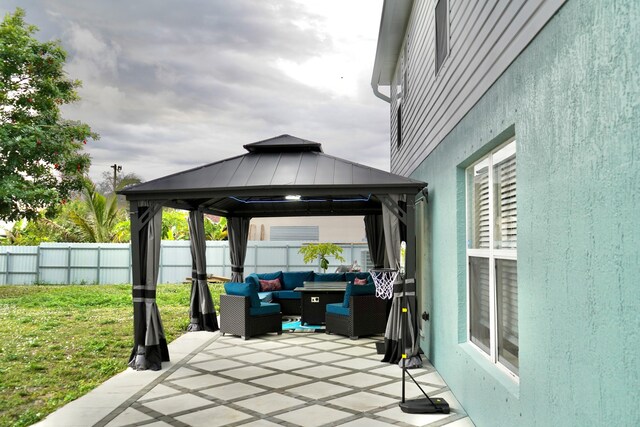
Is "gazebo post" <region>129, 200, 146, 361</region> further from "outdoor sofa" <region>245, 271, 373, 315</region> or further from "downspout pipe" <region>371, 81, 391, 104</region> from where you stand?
"downspout pipe" <region>371, 81, 391, 104</region>

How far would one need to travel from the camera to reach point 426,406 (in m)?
5.01

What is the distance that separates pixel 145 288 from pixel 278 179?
7.59ft

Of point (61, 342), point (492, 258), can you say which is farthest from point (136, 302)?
point (492, 258)

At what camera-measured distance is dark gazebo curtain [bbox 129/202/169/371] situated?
23.2 ft

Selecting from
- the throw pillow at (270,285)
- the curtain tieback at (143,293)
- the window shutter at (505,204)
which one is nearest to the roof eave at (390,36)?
the throw pillow at (270,285)

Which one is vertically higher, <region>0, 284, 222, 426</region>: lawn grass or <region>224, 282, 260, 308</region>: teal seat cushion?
<region>224, 282, 260, 308</region>: teal seat cushion

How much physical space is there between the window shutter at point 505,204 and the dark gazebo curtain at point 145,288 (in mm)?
4732

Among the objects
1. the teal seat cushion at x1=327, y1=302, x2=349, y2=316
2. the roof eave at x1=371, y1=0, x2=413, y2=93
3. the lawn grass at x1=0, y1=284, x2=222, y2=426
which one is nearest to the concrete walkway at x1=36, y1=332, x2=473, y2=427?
the lawn grass at x1=0, y1=284, x2=222, y2=426

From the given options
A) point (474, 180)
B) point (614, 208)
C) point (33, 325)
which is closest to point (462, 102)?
point (474, 180)

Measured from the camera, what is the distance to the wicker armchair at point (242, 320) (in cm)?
916

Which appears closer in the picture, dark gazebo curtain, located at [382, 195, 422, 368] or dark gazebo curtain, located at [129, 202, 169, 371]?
dark gazebo curtain, located at [382, 195, 422, 368]

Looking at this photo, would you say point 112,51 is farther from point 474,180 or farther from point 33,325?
point 474,180

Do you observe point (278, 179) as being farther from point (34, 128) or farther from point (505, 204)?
point (34, 128)

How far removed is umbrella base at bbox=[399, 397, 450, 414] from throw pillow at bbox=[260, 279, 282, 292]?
7.22 m
